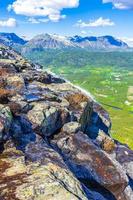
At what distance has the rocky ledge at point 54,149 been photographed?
64.2ft

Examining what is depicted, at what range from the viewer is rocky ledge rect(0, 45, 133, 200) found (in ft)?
64.2

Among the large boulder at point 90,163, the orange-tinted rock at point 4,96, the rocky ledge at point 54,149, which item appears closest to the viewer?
the rocky ledge at point 54,149

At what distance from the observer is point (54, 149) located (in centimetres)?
3000

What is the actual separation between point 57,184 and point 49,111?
49.6 ft

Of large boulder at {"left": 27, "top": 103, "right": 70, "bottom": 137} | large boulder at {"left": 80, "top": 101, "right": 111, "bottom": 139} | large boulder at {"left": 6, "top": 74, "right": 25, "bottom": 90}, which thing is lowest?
large boulder at {"left": 80, "top": 101, "right": 111, "bottom": 139}

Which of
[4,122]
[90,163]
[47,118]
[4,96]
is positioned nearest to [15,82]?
[4,96]

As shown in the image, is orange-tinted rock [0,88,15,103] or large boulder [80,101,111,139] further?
large boulder [80,101,111,139]

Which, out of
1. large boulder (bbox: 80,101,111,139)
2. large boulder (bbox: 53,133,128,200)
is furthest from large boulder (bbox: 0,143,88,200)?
large boulder (bbox: 80,101,111,139)

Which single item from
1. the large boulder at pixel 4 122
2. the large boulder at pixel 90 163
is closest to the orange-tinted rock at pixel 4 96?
the large boulder at pixel 4 122

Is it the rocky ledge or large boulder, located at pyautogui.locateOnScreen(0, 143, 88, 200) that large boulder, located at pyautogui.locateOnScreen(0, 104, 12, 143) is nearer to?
the rocky ledge

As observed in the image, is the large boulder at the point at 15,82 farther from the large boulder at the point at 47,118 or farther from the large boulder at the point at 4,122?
the large boulder at the point at 4,122

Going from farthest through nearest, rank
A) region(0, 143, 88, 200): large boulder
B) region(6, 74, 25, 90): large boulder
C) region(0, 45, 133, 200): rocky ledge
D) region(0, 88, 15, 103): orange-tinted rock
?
region(6, 74, 25, 90): large boulder, region(0, 88, 15, 103): orange-tinted rock, region(0, 45, 133, 200): rocky ledge, region(0, 143, 88, 200): large boulder

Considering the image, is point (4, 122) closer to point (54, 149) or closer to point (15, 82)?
point (54, 149)

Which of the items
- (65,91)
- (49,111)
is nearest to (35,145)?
(49,111)
